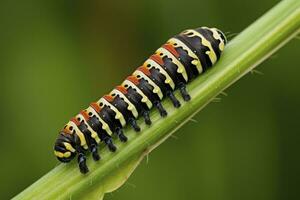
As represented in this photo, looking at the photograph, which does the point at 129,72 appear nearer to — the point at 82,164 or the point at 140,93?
the point at 140,93

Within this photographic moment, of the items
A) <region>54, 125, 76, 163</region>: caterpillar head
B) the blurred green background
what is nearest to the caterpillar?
<region>54, 125, 76, 163</region>: caterpillar head

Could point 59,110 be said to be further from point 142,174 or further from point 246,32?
point 246,32

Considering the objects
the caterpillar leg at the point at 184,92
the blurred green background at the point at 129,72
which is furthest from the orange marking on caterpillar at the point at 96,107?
the blurred green background at the point at 129,72

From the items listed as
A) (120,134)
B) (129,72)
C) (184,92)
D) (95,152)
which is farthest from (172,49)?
(129,72)

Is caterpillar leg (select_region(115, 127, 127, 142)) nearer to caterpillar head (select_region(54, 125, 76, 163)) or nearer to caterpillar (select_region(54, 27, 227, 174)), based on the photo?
caterpillar (select_region(54, 27, 227, 174))

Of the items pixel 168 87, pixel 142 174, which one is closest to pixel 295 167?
pixel 142 174

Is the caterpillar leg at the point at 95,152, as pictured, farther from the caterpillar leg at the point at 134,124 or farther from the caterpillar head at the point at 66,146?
the caterpillar leg at the point at 134,124
